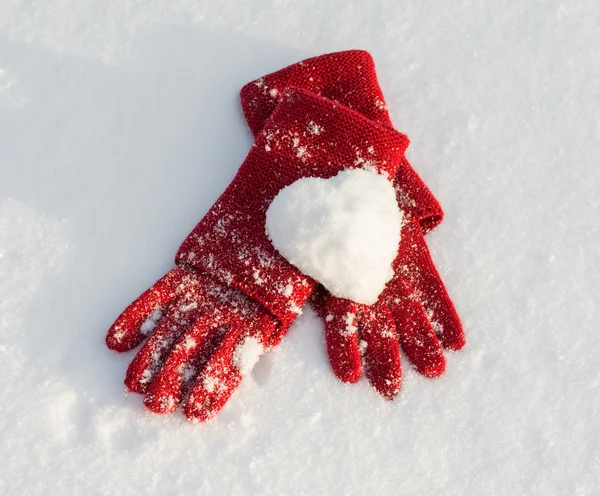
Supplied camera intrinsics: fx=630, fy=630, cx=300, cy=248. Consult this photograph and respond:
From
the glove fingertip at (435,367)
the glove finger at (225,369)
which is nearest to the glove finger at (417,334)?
the glove fingertip at (435,367)

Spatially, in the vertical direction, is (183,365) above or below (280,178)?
below

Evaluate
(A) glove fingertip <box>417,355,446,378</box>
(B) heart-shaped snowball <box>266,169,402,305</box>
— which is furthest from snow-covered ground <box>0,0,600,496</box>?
(B) heart-shaped snowball <box>266,169,402,305</box>

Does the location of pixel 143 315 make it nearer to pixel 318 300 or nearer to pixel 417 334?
pixel 318 300

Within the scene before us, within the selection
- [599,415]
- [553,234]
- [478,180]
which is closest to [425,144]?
[478,180]

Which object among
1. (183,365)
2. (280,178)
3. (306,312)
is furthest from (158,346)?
(280,178)

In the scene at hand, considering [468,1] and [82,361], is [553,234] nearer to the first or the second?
[468,1]

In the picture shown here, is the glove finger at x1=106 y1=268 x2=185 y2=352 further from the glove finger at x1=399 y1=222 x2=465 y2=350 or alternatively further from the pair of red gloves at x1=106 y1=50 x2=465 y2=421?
the glove finger at x1=399 y1=222 x2=465 y2=350
